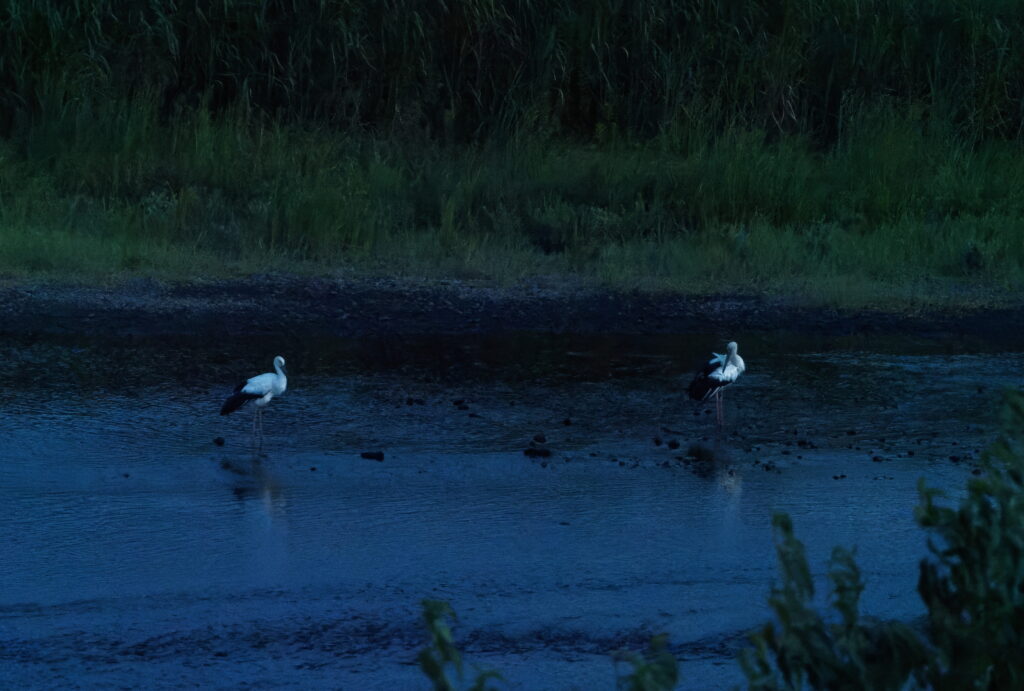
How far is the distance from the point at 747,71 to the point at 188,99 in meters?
6.06

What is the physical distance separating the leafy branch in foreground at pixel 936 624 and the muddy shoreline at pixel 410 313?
8.03m

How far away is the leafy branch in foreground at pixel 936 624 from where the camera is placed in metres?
3.44

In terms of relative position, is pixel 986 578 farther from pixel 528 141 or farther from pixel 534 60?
pixel 534 60

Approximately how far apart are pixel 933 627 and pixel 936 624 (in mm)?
24

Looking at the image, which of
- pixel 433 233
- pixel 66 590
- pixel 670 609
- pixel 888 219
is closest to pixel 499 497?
pixel 670 609

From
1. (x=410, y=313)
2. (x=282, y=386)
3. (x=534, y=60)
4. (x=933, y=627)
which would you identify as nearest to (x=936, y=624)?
(x=933, y=627)

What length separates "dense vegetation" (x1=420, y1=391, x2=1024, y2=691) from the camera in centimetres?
343

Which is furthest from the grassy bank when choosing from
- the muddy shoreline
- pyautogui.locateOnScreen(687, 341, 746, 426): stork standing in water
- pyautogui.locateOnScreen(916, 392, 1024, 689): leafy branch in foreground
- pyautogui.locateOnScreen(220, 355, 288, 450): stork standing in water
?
pyautogui.locateOnScreen(916, 392, 1024, 689): leafy branch in foreground

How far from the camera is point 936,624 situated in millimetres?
3570

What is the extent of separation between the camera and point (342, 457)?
27.0 feet

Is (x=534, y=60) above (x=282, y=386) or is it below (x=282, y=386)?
above

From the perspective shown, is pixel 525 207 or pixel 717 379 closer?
pixel 717 379

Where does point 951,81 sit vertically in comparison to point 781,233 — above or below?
above

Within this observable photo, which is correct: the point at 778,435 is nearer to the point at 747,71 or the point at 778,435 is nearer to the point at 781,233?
the point at 781,233
